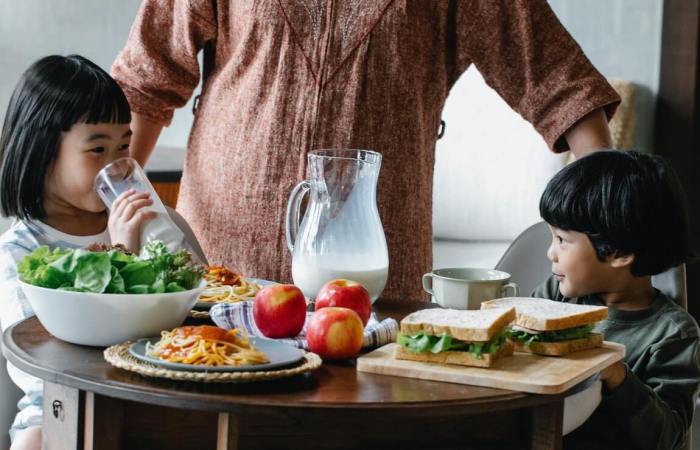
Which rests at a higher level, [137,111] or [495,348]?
[137,111]

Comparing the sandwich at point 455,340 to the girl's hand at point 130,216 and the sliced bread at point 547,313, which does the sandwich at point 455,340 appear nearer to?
the sliced bread at point 547,313

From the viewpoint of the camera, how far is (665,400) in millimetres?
1627

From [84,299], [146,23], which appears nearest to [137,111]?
[146,23]

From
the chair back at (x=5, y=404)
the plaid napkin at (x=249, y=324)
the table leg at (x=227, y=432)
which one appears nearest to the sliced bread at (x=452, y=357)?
the plaid napkin at (x=249, y=324)

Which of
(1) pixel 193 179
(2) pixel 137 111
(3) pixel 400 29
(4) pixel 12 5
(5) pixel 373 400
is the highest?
(4) pixel 12 5

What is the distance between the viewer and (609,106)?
6.40 ft

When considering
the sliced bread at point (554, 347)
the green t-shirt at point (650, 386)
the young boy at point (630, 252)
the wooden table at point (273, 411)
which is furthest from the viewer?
the young boy at point (630, 252)

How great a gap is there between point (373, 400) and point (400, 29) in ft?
3.21

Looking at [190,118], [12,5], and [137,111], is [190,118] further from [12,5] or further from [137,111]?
[137,111]

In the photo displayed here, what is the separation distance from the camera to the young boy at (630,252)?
1.65 meters

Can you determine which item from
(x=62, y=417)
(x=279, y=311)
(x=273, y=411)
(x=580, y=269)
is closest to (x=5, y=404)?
(x=62, y=417)

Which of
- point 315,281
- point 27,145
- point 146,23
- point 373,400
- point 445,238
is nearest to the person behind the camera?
point 373,400

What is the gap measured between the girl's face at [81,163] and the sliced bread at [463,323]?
79 cm

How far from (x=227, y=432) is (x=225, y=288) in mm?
470
